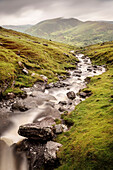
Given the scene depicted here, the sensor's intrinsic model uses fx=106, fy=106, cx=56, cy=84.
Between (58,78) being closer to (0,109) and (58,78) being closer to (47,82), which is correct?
(47,82)

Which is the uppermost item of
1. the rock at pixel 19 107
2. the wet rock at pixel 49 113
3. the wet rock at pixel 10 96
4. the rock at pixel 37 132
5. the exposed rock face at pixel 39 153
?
the wet rock at pixel 10 96

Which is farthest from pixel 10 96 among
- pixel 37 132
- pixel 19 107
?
pixel 37 132

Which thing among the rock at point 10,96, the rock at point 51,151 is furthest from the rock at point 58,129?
the rock at point 10,96

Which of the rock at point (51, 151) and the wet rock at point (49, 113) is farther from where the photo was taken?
the wet rock at point (49, 113)

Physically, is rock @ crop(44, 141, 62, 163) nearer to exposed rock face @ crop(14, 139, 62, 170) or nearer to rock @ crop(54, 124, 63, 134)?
exposed rock face @ crop(14, 139, 62, 170)

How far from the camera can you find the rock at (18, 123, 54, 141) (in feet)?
49.7

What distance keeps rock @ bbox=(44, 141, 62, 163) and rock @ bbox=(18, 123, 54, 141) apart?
1000 mm

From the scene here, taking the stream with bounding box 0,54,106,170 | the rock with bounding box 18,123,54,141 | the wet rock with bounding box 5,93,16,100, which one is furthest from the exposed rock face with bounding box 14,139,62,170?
the wet rock with bounding box 5,93,16,100

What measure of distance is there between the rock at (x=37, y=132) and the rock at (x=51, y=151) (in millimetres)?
1000

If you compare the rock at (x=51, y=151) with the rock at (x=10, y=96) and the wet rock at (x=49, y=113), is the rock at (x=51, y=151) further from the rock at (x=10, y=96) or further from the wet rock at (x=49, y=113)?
the rock at (x=10, y=96)

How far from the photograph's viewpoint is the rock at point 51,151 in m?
12.4

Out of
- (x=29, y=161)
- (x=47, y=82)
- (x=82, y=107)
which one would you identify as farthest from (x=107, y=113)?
(x=47, y=82)

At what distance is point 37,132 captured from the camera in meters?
15.3

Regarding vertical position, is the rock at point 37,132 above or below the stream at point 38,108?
below
